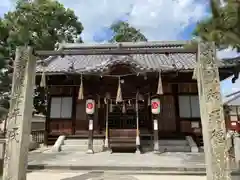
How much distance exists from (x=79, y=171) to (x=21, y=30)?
12470mm

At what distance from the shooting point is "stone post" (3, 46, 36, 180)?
16.5 ft

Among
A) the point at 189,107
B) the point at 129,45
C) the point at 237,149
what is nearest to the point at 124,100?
the point at 189,107

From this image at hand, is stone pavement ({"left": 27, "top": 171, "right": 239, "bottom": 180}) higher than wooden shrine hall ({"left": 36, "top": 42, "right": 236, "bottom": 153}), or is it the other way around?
wooden shrine hall ({"left": 36, "top": 42, "right": 236, "bottom": 153})

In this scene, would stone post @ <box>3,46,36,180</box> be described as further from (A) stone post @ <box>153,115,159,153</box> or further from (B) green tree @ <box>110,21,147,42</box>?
(B) green tree @ <box>110,21,147,42</box>

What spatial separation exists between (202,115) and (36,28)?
1798cm

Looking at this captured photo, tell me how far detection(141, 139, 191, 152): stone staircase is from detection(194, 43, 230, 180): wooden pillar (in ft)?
23.4

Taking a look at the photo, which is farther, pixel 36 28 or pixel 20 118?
pixel 36 28

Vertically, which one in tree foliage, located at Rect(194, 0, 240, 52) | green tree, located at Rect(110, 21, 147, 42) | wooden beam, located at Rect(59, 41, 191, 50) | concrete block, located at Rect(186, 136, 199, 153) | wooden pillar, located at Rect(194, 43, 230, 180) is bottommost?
concrete block, located at Rect(186, 136, 199, 153)

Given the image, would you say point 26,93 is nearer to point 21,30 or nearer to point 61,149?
point 61,149

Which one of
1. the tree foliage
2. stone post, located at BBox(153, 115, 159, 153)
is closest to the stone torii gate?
the tree foliage

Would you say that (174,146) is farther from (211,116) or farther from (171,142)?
(211,116)

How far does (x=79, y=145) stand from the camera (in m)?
12.8

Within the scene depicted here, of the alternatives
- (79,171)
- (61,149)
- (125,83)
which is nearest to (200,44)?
(79,171)

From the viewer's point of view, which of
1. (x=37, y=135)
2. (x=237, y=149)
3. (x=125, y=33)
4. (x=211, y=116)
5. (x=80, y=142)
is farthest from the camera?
(x=125, y=33)
